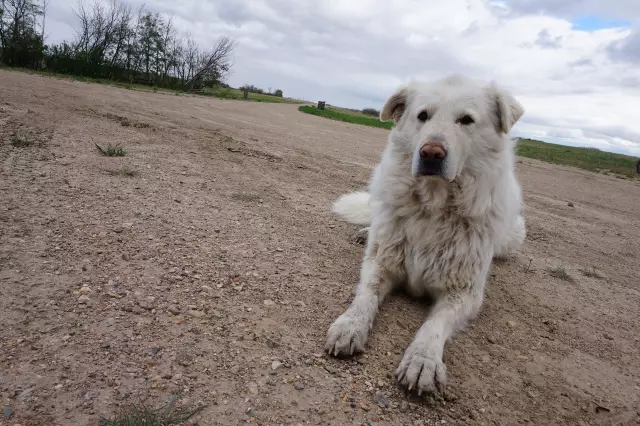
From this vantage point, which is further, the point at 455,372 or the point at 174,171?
the point at 174,171

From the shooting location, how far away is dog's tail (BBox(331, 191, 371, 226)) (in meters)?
4.39

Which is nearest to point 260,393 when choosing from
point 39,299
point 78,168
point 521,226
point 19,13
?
point 39,299

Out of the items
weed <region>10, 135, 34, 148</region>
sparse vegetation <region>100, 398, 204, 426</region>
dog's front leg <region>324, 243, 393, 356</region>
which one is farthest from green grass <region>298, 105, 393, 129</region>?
sparse vegetation <region>100, 398, 204, 426</region>

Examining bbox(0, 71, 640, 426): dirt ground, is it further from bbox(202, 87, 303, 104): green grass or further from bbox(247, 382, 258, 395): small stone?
bbox(202, 87, 303, 104): green grass

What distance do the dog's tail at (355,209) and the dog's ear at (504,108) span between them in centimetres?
155

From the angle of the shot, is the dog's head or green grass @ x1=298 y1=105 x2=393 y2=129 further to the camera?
green grass @ x1=298 y1=105 x2=393 y2=129

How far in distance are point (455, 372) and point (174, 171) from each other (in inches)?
150

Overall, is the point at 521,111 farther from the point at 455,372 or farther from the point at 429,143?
the point at 455,372

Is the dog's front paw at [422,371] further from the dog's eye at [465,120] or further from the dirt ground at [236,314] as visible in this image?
the dog's eye at [465,120]

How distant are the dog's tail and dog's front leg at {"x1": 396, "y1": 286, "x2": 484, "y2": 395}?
1.77 meters

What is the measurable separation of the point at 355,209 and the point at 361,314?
223 cm

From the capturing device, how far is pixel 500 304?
10.4 feet

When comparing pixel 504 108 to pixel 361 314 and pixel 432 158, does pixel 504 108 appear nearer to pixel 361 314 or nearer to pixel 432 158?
pixel 432 158

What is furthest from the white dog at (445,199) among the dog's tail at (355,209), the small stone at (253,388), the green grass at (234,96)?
the green grass at (234,96)
